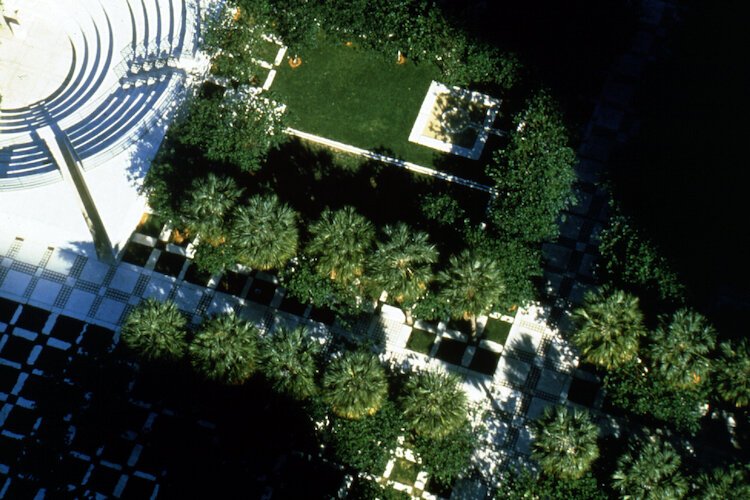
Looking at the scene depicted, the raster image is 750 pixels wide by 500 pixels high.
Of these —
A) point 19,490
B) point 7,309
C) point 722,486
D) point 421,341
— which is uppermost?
point 421,341

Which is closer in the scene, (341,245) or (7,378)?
(341,245)

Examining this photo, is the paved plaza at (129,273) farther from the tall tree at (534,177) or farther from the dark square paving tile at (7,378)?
the tall tree at (534,177)

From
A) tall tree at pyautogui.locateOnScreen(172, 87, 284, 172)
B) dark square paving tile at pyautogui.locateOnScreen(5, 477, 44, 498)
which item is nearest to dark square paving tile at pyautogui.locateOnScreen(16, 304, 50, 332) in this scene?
dark square paving tile at pyautogui.locateOnScreen(5, 477, 44, 498)

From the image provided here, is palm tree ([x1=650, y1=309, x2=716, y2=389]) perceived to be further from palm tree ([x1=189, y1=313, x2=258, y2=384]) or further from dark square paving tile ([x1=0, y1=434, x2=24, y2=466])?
dark square paving tile ([x1=0, y1=434, x2=24, y2=466])

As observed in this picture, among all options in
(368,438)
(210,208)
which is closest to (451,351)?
(368,438)

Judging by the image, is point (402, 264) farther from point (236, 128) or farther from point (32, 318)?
point (32, 318)

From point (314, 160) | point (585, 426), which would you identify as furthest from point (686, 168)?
point (314, 160)

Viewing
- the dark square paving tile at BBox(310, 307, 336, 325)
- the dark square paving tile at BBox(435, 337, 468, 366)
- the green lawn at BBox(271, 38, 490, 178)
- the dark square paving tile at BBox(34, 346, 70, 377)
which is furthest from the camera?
the green lawn at BBox(271, 38, 490, 178)
